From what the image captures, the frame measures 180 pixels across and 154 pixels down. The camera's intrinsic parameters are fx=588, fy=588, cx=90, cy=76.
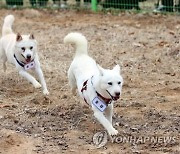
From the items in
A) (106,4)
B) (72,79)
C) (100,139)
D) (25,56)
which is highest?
Result: (106,4)

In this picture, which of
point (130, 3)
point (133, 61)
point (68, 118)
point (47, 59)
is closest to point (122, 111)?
point (68, 118)

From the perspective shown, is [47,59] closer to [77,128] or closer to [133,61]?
[133,61]

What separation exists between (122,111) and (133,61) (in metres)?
2.47

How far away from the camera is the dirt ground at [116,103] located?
191 inches

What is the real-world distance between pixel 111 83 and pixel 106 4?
8299 mm

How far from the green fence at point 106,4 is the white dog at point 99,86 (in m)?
6.60

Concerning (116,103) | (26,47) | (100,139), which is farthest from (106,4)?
(100,139)

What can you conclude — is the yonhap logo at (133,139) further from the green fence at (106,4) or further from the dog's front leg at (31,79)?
the green fence at (106,4)

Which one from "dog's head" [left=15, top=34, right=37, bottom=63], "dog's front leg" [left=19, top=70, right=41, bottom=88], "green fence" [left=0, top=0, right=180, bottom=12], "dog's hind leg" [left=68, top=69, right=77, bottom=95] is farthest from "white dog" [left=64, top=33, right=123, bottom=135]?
"green fence" [left=0, top=0, right=180, bottom=12]

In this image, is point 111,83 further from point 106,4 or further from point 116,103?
point 106,4

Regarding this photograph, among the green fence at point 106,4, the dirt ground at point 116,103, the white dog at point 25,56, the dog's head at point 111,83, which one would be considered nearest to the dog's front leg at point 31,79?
the white dog at point 25,56

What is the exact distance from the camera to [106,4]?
1291cm

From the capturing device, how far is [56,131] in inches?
203

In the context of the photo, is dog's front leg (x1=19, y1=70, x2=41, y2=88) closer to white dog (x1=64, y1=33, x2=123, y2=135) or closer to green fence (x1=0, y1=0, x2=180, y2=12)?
white dog (x1=64, y1=33, x2=123, y2=135)
